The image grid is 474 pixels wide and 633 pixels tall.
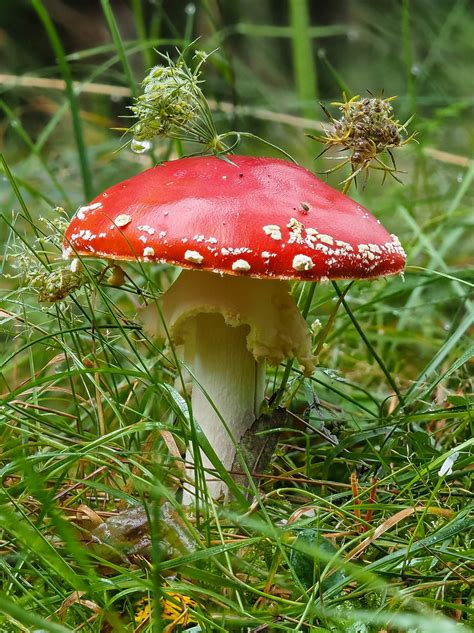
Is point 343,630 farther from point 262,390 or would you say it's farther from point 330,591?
point 262,390

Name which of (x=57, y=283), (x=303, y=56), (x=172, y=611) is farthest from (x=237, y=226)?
(x=303, y=56)

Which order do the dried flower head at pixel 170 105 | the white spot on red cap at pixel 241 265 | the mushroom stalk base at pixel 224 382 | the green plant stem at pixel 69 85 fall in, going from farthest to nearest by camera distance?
1. the green plant stem at pixel 69 85
2. the mushroom stalk base at pixel 224 382
3. the dried flower head at pixel 170 105
4. the white spot on red cap at pixel 241 265

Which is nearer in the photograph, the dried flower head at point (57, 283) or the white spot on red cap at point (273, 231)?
the white spot on red cap at point (273, 231)

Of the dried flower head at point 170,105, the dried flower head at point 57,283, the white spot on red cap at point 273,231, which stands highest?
the dried flower head at point 170,105

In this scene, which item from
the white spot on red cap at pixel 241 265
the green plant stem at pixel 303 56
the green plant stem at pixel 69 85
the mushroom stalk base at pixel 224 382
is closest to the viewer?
the white spot on red cap at pixel 241 265

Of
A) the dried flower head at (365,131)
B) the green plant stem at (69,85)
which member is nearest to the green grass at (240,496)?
the green plant stem at (69,85)

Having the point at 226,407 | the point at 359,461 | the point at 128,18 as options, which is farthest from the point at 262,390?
the point at 128,18

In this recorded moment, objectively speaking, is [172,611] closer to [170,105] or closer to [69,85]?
[170,105]

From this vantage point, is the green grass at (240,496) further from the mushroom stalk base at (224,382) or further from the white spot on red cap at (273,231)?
the white spot on red cap at (273,231)
